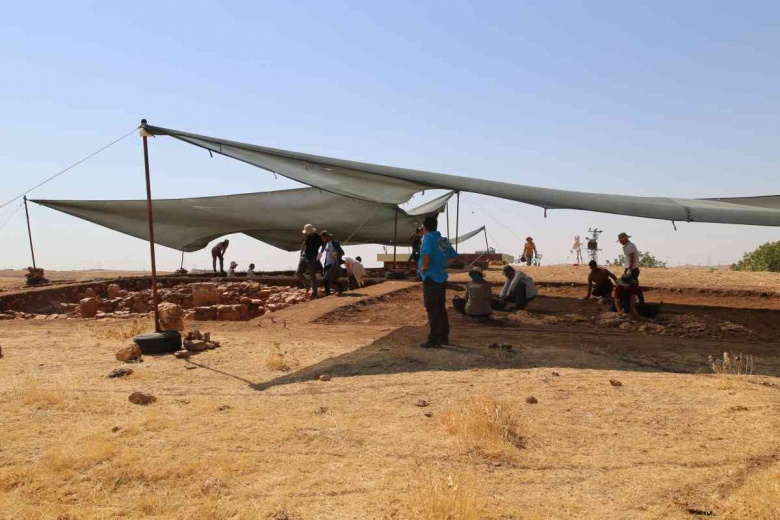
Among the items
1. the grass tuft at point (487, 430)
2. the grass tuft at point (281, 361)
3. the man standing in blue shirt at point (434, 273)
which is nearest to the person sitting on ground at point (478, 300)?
the man standing in blue shirt at point (434, 273)

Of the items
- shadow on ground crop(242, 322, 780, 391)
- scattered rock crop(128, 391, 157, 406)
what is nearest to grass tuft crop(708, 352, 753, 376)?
shadow on ground crop(242, 322, 780, 391)

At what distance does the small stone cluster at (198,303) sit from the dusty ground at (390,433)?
3613 millimetres

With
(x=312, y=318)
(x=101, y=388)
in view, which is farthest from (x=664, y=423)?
(x=312, y=318)

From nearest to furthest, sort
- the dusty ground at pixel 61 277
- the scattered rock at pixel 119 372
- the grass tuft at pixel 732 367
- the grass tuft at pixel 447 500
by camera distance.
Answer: the grass tuft at pixel 447 500 < the grass tuft at pixel 732 367 < the scattered rock at pixel 119 372 < the dusty ground at pixel 61 277

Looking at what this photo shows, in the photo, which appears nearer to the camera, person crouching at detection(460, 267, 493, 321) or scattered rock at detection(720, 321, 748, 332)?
scattered rock at detection(720, 321, 748, 332)

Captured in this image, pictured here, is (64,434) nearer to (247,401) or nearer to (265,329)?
(247,401)

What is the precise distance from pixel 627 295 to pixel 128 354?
7.29m

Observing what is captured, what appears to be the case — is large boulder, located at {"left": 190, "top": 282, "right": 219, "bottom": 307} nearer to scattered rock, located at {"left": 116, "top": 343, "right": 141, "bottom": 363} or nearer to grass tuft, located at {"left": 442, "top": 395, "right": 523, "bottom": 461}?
scattered rock, located at {"left": 116, "top": 343, "right": 141, "bottom": 363}

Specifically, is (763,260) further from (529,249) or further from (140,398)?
(140,398)

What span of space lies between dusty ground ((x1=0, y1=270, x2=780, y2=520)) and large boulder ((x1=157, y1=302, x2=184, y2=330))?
81cm

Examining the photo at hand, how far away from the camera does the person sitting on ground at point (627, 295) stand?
904 centimetres

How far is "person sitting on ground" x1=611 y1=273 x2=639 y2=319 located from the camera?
9.04 metres

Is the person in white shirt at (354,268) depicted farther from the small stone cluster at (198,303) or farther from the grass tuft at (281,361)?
the grass tuft at (281,361)

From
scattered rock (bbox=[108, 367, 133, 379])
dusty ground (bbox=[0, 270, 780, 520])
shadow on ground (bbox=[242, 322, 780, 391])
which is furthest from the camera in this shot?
shadow on ground (bbox=[242, 322, 780, 391])
